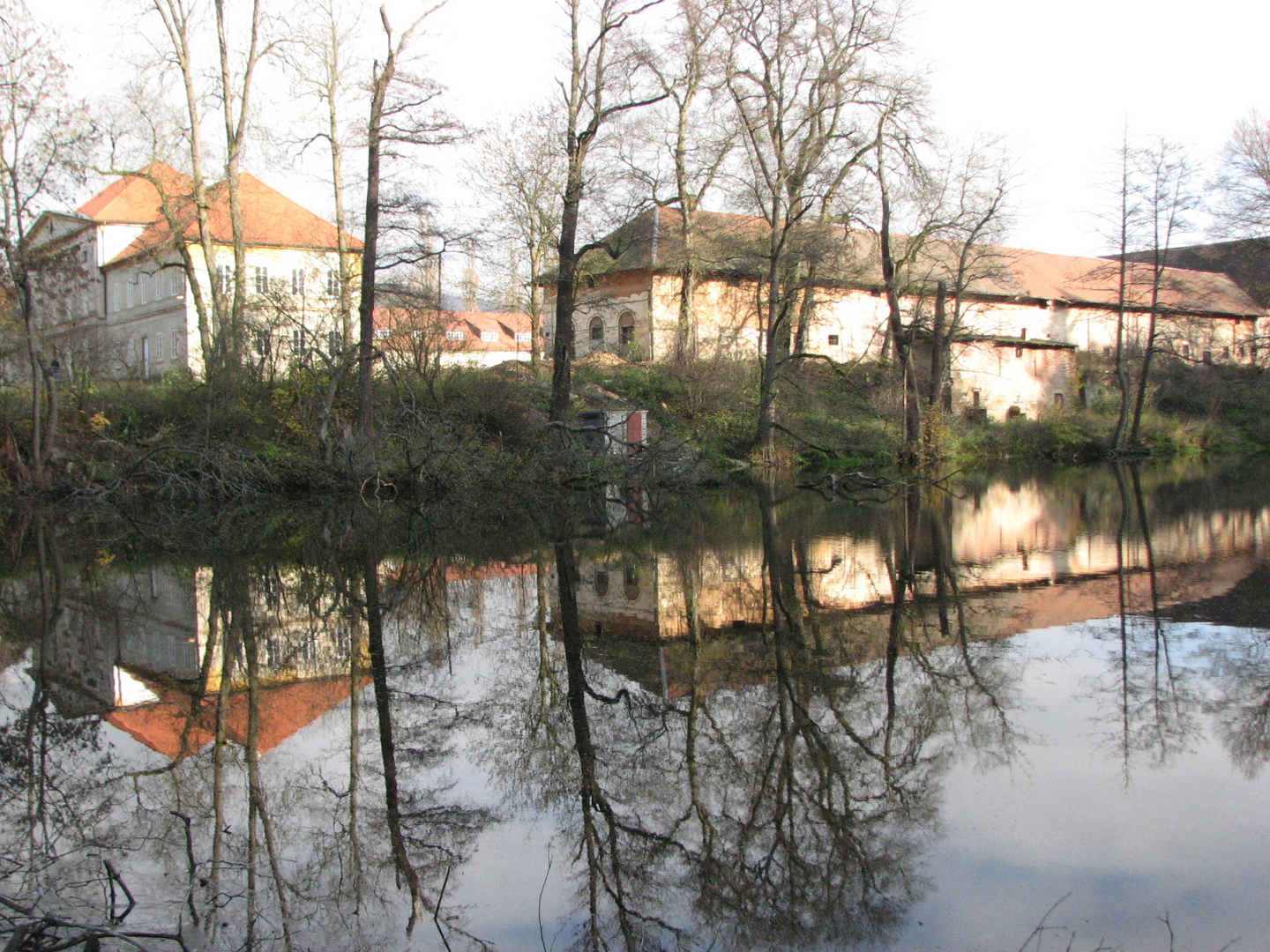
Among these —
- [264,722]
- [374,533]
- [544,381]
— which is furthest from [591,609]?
[544,381]

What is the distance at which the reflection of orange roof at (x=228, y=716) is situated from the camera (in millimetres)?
5621

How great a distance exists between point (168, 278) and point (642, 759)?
45502mm

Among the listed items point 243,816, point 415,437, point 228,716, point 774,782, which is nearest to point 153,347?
point 415,437

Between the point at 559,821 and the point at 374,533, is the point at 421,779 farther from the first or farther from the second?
the point at 374,533

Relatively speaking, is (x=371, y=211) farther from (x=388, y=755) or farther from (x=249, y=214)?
(x=249, y=214)

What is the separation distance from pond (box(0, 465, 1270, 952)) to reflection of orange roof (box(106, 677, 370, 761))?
32mm

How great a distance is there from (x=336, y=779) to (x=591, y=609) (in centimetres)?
434

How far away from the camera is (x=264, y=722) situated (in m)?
5.88

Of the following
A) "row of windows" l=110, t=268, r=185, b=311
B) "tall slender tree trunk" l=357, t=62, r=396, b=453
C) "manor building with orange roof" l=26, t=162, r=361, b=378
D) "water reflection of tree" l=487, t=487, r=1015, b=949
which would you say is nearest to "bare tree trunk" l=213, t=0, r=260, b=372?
"manor building with orange roof" l=26, t=162, r=361, b=378

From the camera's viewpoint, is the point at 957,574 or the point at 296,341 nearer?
the point at 957,574

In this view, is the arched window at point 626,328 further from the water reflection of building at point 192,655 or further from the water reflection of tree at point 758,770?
the water reflection of tree at point 758,770

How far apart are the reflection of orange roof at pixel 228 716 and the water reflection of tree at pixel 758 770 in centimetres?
117

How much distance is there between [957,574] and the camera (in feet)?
35.2

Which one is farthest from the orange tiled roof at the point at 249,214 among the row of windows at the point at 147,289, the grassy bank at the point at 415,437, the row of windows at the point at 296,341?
the grassy bank at the point at 415,437
